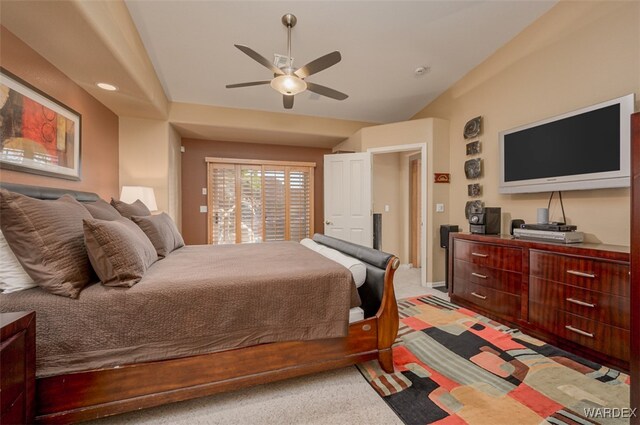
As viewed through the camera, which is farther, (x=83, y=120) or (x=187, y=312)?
(x=83, y=120)

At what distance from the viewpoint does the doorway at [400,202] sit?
4.80m

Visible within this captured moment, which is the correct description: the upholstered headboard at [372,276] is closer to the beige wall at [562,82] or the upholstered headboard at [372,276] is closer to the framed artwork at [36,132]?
the beige wall at [562,82]

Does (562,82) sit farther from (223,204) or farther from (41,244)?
(223,204)

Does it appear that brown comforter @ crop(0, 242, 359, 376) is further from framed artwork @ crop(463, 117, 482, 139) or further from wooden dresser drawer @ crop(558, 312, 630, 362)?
framed artwork @ crop(463, 117, 482, 139)

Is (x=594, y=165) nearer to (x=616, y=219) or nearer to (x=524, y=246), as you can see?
(x=616, y=219)

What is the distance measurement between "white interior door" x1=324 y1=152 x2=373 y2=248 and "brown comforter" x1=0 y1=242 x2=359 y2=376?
2601mm

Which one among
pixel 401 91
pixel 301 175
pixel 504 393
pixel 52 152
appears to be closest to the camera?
→ pixel 504 393

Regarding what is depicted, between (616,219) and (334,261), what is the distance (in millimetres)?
2277

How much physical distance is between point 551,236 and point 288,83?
2598 millimetres

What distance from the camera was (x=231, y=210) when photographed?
189 inches

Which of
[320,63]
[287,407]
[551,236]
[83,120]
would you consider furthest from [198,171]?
[551,236]

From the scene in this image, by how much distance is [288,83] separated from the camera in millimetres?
2236

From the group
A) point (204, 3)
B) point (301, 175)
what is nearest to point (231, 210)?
point (301, 175)

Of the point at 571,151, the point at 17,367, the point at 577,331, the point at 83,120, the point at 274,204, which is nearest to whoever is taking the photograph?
the point at 17,367
